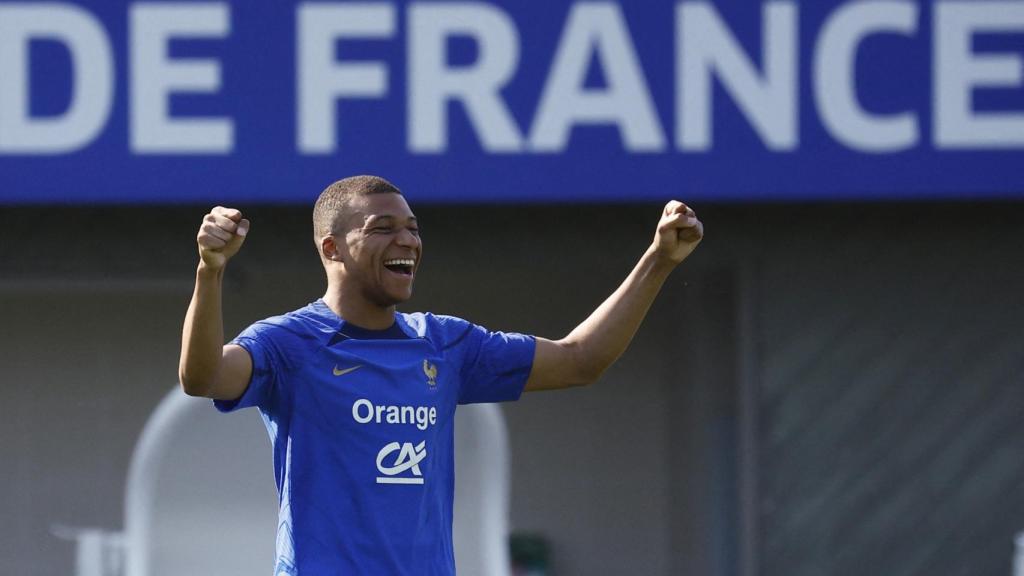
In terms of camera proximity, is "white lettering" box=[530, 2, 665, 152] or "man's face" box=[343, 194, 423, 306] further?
"white lettering" box=[530, 2, 665, 152]

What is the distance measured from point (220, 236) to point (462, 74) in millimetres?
3296

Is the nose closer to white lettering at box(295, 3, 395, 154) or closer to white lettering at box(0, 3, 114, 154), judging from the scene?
white lettering at box(295, 3, 395, 154)

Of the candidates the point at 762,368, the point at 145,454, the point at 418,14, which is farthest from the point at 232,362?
the point at 762,368

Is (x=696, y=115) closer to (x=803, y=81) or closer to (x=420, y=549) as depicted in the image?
(x=803, y=81)

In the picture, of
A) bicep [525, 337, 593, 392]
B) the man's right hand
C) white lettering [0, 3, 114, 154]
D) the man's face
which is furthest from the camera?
white lettering [0, 3, 114, 154]

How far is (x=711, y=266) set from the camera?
655 cm

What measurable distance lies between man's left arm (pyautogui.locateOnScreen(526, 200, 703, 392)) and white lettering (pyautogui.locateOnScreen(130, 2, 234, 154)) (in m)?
2.84

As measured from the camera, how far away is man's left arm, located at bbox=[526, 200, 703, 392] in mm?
3303

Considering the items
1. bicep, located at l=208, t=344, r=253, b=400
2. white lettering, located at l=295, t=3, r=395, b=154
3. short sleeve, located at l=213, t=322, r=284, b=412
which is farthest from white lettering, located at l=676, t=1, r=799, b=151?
bicep, located at l=208, t=344, r=253, b=400

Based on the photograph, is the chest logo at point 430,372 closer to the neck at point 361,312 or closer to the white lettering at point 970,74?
the neck at point 361,312

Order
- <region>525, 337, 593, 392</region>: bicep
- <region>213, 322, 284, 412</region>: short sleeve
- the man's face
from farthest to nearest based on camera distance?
<region>525, 337, 593, 392</region>: bicep
the man's face
<region>213, 322, 284, 412</region>: short sleeve

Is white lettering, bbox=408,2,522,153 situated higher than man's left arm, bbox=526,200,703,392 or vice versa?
white lettering, bbox=408,2,522,153

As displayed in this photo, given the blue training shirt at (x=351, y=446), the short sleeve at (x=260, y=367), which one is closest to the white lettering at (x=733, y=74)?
the blue training shirt at (x=351, y=446)

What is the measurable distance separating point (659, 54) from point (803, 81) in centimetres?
51
